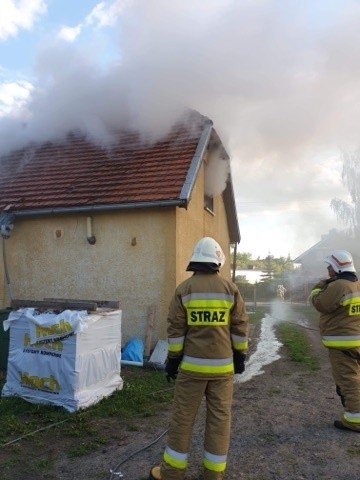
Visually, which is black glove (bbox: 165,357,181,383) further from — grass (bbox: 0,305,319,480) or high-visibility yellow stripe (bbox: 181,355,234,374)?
grass (bbox: 0,305,319,480)

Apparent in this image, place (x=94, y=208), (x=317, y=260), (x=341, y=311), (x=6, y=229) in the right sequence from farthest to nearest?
(x=317, y=260), (x=6, y=229), (x=94, y=208), (x=341, y=311)

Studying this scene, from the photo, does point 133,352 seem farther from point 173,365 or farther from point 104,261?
point 173,365

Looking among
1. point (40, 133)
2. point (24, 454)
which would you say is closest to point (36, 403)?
point (24, 454)

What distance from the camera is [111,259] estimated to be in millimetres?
7441

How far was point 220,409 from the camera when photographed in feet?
10.3

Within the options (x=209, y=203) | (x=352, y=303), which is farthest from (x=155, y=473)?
(x=209, y=203)

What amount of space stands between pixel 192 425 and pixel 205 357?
51 cm

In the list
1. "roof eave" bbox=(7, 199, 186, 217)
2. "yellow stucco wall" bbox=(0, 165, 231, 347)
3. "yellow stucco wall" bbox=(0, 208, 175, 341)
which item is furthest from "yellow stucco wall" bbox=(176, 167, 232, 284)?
"roof eave" bbox=(7, 199, 186, 217)

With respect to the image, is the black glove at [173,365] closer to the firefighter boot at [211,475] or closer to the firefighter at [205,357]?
the firefighter at [205,357]

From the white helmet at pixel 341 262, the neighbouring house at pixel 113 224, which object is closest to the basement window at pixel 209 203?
the neighbouring house at pixel 113 224

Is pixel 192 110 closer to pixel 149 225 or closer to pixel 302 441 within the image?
pixel 149 225

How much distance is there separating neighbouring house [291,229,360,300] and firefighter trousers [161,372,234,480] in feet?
84.8

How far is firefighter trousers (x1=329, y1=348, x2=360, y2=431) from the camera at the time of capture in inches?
162

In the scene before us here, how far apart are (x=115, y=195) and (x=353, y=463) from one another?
210 inches
